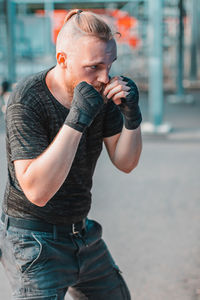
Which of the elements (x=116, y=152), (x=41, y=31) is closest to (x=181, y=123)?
(x=116, y=152)

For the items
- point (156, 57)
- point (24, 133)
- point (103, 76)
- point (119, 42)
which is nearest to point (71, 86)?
point (103, 76)

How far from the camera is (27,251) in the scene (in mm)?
2004

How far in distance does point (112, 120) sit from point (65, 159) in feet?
1.60

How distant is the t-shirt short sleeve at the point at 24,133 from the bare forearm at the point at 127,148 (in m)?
0.41

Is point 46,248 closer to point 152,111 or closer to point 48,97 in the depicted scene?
point 48,97

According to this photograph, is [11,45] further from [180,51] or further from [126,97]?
[126,97]

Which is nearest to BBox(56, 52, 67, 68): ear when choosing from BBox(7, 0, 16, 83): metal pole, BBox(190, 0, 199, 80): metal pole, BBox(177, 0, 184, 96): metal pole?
BBox(7, 0, 16, 83): metal pole

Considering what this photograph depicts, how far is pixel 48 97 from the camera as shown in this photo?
1975 mm

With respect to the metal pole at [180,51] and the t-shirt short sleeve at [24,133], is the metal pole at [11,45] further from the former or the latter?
the t-shirt short sleeve at [24,133]

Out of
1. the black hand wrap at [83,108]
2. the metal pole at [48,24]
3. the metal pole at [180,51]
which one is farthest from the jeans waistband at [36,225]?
the metal pole at [48,24]

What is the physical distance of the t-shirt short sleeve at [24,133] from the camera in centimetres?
187

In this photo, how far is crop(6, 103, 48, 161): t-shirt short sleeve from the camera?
1869 mm

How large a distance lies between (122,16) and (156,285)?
17.0 meters

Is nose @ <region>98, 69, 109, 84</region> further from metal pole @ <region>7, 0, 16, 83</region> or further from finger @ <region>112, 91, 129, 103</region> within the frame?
metal pole @ <region>7, 0, 16, 83</region>
